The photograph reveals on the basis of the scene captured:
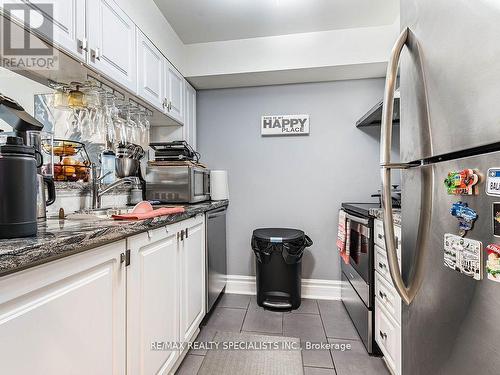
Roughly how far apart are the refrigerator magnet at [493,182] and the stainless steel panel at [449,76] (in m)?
0.06

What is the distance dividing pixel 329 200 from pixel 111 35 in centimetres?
221

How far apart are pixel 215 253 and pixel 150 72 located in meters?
1.54

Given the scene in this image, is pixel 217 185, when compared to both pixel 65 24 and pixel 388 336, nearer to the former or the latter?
pixel 65 24

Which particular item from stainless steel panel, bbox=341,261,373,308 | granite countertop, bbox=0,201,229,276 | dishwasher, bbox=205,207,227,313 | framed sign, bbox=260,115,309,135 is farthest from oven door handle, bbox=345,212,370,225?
granite countertop, bbox=0,201,229,276

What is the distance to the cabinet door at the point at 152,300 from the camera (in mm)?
1060

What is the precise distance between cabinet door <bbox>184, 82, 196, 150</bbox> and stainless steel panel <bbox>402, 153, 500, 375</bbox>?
7.12 feet

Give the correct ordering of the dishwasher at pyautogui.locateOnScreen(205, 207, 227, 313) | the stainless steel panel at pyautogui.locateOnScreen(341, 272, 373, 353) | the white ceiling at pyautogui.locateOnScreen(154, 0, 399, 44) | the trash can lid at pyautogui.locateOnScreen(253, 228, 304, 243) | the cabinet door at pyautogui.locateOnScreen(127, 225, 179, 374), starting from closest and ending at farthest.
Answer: the cabinet door at pyautogui.locateOnScreen(127, 225, 179, 374), the stainless steel panel at pyautogui.locateOnScreen(341, 272, 373, 353), the white ceiling at pyautogui.locateOnScreen(154, 0, 399, 44), the dishwasher at pyautogui.locateOnScreen(205, 207, 227, 313), the trash can lid at pyautogui.locateOnScreen(253, 228, 304, 243)

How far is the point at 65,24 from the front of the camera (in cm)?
119

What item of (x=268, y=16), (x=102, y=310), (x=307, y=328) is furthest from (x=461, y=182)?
(x=268, y=16)

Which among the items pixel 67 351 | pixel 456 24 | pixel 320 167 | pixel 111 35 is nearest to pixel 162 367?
pixel 67 351

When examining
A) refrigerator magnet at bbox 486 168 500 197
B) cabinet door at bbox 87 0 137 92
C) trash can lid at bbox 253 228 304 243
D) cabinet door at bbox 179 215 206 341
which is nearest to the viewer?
refrigerator magnet at bbox 486 168 500 197

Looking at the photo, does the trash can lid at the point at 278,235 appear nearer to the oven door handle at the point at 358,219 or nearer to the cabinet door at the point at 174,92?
the oven door handle at the point at 358,219

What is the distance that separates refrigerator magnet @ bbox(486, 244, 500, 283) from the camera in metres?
0.48

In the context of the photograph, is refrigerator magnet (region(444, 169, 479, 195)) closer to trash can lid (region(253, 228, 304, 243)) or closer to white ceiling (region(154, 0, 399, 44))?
trash can lid (region(253, 228, 304, 243))
